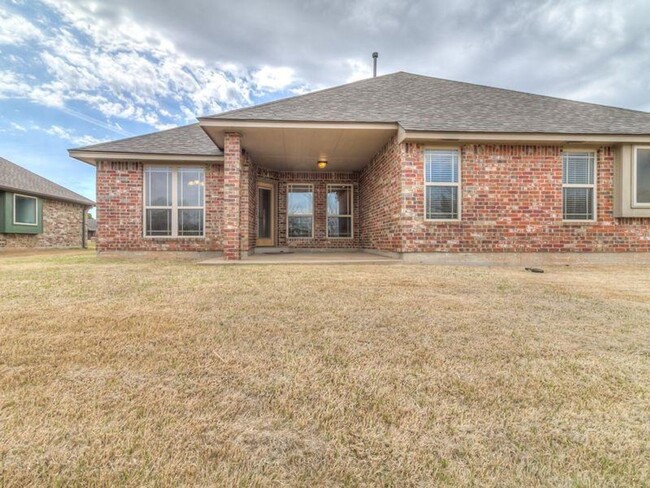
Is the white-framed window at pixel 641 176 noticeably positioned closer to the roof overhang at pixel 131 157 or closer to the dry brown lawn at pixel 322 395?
the dry brown lawn at pixel 322 395

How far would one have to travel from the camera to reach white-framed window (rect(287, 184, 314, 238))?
10.3m

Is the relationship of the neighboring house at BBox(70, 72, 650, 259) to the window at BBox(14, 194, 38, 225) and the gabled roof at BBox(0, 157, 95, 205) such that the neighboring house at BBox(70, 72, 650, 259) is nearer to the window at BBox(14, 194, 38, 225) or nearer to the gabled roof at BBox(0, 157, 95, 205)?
the gabled roof at BBox(0, 157, 95, 205)

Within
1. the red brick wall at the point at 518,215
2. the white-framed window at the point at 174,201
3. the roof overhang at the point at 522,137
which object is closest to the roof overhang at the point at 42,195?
the white-framed window at the point at 174,201

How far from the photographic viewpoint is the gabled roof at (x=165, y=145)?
25.8 feet

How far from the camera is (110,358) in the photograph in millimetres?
1651

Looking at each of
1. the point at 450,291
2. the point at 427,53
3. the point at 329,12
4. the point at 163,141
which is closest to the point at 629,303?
the point at 450,291

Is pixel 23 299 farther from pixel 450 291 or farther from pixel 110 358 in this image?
pixel 450 291

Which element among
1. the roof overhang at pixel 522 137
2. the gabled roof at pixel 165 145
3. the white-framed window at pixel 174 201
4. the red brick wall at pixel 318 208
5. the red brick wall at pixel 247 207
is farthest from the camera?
Result: the red brick wall at pixel 318 208

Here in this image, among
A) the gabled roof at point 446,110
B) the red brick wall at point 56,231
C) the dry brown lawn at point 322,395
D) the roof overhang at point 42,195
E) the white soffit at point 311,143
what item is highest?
the gabled roof at point 446,110

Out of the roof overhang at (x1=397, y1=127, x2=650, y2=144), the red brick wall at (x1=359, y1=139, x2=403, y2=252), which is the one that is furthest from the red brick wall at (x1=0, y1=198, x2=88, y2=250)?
the roof overhang at (x1=397, y1=127, x2=650, y2=144)

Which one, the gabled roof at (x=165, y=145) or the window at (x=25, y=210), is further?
the window at (x=25, y=210)

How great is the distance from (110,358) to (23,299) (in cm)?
229

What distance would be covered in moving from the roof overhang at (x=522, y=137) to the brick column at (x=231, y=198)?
12.0 ft

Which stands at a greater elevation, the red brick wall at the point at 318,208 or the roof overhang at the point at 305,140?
the roof overhang at the point at 305,140
